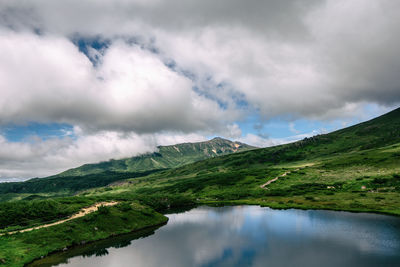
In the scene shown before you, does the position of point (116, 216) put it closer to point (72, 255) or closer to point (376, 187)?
point (72, 255)

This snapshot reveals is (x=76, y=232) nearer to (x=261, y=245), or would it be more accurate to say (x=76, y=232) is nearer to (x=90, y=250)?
(x=90, y=250)

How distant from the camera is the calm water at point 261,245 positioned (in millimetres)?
47250

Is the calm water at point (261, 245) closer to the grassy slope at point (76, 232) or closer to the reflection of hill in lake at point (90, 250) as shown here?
the reflection of hill in lake at point (90, 250)

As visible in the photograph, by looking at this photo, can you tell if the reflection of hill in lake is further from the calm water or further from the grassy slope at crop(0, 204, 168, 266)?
the grassy slope at crop(0, 204, 168, 266)

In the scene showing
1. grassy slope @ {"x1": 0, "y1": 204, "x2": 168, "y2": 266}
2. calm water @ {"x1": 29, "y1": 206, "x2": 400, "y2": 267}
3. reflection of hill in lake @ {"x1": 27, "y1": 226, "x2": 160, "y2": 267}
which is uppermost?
grassy slope @ {"x1": 0, "y1": 204, "x2": 168, "y2": 266}

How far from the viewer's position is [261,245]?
187ft

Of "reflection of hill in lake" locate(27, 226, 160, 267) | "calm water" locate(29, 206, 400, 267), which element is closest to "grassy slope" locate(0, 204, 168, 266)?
"reflection of hill in lake" locate(27, 226, 160, 267)

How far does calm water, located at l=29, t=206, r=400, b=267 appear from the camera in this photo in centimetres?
4725

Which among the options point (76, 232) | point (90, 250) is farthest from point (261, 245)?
point (76, 232)

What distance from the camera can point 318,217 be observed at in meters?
84.2

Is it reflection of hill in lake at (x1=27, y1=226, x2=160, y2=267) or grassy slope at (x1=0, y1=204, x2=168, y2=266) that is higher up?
grassy slope at (x1=0, y1=204, x2=168, y2=266)

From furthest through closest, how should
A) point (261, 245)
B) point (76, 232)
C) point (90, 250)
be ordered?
point (76, 232)
point (90, 250)
point (261, 245)

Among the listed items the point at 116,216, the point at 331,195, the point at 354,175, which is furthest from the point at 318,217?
the point at 354,175

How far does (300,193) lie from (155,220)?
92.3 m
